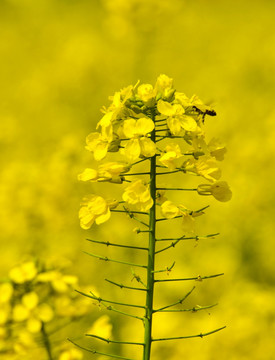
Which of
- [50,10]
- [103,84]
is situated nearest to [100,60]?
[103,84]

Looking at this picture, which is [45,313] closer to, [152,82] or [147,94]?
[147,94]

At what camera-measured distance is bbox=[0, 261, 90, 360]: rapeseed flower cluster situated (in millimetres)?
1915

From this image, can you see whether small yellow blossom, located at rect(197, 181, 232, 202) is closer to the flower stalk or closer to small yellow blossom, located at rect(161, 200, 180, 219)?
the flower stalk

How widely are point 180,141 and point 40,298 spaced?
1.87 m

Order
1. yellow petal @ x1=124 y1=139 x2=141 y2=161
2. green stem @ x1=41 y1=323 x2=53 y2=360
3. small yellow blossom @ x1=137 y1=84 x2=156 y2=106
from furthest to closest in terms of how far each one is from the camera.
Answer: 1. green stem @ x1=41 y1=323 x2=53 y2=360
2. small yellow blossom @ x1=137 y1=84 x2=156 y2=106
3. yellow petal @ x1=124 y1=139 x2=141 y2=161

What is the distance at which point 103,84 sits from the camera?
14.2 feet

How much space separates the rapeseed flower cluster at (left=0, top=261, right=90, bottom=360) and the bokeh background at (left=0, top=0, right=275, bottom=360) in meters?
0.12

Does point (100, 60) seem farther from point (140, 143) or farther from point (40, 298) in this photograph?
point (140, 143)

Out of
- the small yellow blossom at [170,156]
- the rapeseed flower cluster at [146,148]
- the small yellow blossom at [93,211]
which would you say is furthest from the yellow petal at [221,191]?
the small yellow blossom at [93,211]

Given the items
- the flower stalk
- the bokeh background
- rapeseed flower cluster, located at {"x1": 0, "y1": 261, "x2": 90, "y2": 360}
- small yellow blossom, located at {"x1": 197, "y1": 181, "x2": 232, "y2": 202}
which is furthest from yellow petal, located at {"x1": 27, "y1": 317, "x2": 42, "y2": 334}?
small yellow blossom, located at {"x1": 197, "y1": 181, "x2": 232, "y2": 202}

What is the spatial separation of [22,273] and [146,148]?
684 millimetres

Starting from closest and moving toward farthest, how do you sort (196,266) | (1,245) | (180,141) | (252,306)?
(252,306) < (196,266) < (1,245) < (180,141)

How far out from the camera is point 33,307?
192 cm

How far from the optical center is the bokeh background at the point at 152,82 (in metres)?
2.71
